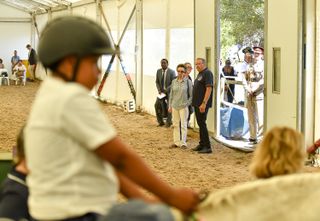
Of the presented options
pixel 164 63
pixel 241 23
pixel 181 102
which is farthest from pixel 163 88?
pixel 241 23

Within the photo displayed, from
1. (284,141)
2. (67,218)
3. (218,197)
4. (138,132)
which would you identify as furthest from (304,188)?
(138,132)

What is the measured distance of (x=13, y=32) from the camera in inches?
1264

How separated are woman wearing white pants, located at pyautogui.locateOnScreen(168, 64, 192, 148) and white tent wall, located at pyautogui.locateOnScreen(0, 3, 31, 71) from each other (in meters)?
22.1

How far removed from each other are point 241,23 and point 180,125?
6615 mm

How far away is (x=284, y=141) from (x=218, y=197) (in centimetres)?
80

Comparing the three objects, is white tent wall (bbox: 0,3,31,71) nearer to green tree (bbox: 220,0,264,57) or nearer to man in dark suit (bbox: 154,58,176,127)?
green tree (bbox: 220,0,264,57)

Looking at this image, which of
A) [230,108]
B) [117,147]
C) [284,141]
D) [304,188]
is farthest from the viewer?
[230,108]

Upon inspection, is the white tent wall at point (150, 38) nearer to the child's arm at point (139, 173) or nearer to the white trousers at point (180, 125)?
the white trousers at point (180, 125)

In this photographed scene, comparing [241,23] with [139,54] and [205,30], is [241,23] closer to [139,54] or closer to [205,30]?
[139,54]

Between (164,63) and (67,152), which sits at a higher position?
(164,63)

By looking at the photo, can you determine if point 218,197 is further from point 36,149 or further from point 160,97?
point 160,97

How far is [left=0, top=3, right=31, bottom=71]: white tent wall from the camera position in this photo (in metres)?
31.6

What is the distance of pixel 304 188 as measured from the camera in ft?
7.14

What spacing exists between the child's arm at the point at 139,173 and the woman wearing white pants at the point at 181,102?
9185 millimetres
